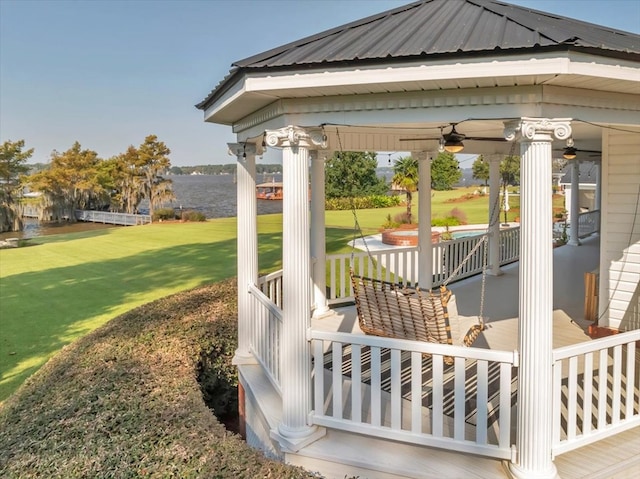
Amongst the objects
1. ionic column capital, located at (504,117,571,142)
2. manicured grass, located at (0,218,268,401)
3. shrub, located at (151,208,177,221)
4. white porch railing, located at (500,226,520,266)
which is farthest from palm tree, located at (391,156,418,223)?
shrub, located at (151,208,177,221)

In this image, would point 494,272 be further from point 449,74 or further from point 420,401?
point 449,74

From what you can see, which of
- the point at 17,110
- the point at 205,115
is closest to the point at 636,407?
the point at 205,115

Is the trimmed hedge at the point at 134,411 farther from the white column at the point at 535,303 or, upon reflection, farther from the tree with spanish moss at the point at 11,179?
the tree with spanish moss at the point at 11,179

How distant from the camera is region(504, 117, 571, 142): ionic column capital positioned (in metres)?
2.73

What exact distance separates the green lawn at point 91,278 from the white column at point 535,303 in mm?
6518

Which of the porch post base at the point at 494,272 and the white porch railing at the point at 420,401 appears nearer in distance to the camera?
the white porch railing at the point at 420,401

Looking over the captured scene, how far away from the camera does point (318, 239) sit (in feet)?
21.5

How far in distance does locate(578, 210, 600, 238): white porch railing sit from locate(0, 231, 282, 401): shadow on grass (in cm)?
966

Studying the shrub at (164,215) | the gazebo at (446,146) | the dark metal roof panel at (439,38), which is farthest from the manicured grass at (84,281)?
the shrub at (164,215)

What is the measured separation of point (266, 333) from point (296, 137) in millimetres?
1935

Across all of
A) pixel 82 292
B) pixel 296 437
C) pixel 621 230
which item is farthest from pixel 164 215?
pixel 296 437

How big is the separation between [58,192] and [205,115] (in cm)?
4557

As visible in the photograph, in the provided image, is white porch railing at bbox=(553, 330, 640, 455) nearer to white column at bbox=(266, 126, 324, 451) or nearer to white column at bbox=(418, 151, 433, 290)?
white column at bbox=(266, 126, 324, 451)

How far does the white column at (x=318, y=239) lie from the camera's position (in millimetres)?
6273
